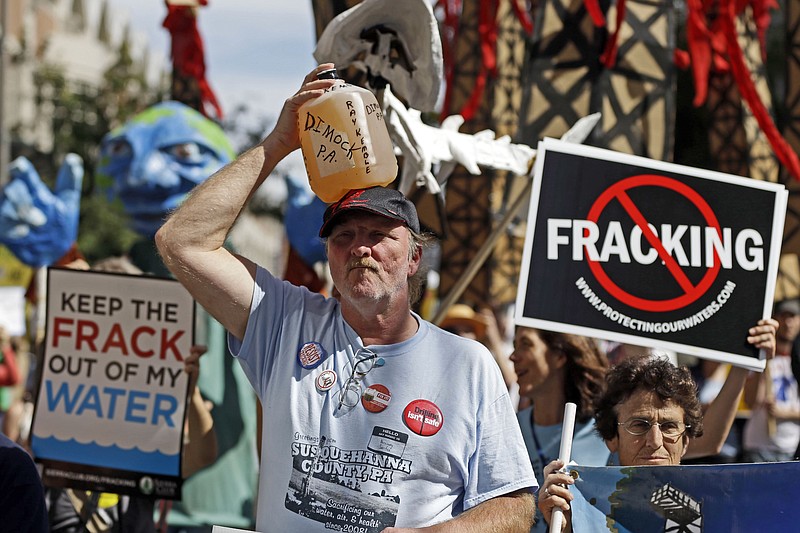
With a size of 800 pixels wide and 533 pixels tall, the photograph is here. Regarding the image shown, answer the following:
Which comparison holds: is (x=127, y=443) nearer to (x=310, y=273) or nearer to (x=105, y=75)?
(x=310, y=273)

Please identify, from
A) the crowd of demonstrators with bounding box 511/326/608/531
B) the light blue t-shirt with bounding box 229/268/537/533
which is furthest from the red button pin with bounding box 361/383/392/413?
the crowd of demonstrators with bounding box 511/326/608/531

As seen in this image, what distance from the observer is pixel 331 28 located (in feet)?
14.1

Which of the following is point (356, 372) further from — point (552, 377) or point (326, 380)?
point (552, 377)

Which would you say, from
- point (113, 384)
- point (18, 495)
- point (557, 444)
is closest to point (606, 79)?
point (557, 444)

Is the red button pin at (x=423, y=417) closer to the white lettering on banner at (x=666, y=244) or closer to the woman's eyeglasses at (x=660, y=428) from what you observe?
the woman's eyeglasses at (x=660, y=428)

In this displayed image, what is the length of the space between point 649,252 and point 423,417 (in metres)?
1.39

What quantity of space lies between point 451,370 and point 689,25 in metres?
4.94

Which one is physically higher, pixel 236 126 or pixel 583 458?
pixel 236 126

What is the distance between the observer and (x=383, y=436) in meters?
2.94

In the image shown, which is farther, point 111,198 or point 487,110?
point 487,110

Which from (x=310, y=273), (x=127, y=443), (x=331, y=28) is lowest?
(x=127, y=443)

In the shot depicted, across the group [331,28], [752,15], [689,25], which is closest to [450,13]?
[752,15]

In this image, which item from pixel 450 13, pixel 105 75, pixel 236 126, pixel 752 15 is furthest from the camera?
pixel 105 75

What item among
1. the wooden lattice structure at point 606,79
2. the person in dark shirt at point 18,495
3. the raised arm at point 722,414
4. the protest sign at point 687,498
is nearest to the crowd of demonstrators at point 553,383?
the raised arm at point 722,414
